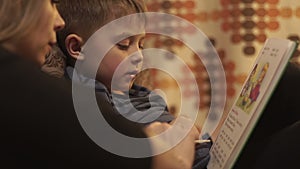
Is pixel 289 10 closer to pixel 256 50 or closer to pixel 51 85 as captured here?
pixel 256 50

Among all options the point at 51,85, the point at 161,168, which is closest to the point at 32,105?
the point at 51,85

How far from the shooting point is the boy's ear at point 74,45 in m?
0.92

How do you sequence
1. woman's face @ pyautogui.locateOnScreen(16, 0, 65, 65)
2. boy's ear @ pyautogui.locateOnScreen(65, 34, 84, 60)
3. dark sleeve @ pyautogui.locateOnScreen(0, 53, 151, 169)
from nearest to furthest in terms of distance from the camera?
dark sleeve @ pyautogui.locateOnScreen(0, 53, 151, 169) → woman's face @ pyautogui.locateOnScreen(16, 0, 65, 65) → boy's ear @ pyautogui.locateOnScreen(65, 34, 84, 60)

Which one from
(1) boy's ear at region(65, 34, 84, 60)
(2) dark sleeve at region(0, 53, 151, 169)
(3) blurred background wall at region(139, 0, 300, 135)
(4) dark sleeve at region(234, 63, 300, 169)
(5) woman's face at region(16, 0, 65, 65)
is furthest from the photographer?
(3) blurred background wall at region(139, 0, 300, 135)

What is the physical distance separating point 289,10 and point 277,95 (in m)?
0.80

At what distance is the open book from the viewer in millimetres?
635

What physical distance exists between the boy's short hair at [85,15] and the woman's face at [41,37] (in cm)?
21

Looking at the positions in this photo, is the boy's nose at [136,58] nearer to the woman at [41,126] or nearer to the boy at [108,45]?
the boy at [108,45]

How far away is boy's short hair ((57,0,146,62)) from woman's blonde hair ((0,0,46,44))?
1.03 feet

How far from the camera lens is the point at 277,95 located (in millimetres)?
816

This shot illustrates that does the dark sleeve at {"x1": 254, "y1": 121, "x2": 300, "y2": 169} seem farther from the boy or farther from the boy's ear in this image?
the boy's ear

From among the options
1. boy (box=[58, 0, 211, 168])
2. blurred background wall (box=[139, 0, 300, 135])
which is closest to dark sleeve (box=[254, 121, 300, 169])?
boy (box=[58, 0, 211, 168])

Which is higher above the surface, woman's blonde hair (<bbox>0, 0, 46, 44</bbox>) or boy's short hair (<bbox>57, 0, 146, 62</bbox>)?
woman's blonde hair (<bbox>0, 0, 46, 44</bbox>)

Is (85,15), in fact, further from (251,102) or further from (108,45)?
(251,102)
